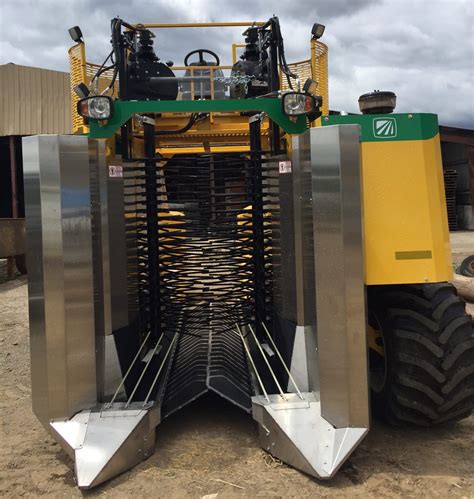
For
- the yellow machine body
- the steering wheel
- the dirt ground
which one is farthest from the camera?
the steering wheel

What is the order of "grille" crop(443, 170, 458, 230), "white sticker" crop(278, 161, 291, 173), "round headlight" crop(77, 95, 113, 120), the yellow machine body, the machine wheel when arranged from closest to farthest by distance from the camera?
the yellow machine body → the machine wheel → "round headlight" crop(77, 95, 113, 120) → "white sticker" crop(278, 161, 291, 173) → "grille" crop(443, 170, 458, 230)

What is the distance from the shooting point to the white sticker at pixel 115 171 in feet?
10.8

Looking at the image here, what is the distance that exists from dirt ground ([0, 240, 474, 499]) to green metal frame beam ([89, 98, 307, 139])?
1797 millimetres

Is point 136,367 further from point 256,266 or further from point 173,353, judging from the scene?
point 256,266

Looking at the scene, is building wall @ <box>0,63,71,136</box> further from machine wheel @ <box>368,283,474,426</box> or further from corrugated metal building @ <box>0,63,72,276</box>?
machine wheel @ <box>368,283,474,426</box>

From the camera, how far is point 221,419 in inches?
137

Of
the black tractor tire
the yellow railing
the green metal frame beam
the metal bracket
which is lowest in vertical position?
the metal bracket

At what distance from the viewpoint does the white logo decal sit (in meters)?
2.93

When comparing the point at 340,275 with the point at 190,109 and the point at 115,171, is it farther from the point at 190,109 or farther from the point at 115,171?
the point at 115,171

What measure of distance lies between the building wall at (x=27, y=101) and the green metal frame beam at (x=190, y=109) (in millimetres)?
16886

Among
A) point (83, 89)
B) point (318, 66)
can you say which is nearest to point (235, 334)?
point (83, 89)

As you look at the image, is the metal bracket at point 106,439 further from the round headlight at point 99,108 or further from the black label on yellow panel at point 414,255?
the round headlight at point 99,108

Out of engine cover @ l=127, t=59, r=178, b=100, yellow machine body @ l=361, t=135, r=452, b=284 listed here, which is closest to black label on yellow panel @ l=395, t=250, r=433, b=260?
yellow machine body @ l=361, t=135, r=452, b=284

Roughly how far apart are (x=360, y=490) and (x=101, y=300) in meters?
1.69
